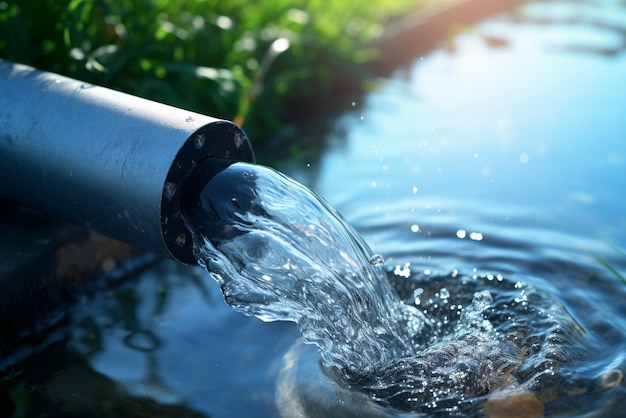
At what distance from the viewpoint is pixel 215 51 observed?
4.09 meters

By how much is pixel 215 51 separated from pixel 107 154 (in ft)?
5.90

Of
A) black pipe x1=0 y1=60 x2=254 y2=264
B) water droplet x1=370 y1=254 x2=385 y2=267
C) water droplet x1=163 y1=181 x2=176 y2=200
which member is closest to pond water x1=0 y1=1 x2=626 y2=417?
water droplet x1=370 y1=254 x2=385 y2=267

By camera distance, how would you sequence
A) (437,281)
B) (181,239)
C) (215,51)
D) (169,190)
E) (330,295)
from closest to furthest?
1. (169,190)
2. (181,239)
3. (330,295)
4. (437,281)
5. (215,51)

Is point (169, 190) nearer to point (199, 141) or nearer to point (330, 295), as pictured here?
point (199, 141)

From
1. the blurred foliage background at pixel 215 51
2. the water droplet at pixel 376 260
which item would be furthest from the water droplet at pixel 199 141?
the blurred foliage background at pixel 215 51

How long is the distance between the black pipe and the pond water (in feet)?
1.34

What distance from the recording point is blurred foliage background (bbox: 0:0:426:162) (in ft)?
11.2

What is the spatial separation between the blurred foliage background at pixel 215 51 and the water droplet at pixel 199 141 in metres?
1.09

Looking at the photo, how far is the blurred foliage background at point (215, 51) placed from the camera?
3.43 meters

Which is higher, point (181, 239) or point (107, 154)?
point (107, 154)

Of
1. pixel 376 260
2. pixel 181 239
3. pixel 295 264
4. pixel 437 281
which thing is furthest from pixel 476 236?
pixel 181 239

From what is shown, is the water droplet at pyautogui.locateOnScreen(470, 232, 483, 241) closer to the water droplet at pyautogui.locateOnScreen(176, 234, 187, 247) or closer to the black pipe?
the black pipe

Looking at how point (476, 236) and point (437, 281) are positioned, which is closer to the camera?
point (437, 281)

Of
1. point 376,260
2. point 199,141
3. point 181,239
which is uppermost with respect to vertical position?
point 199,141
